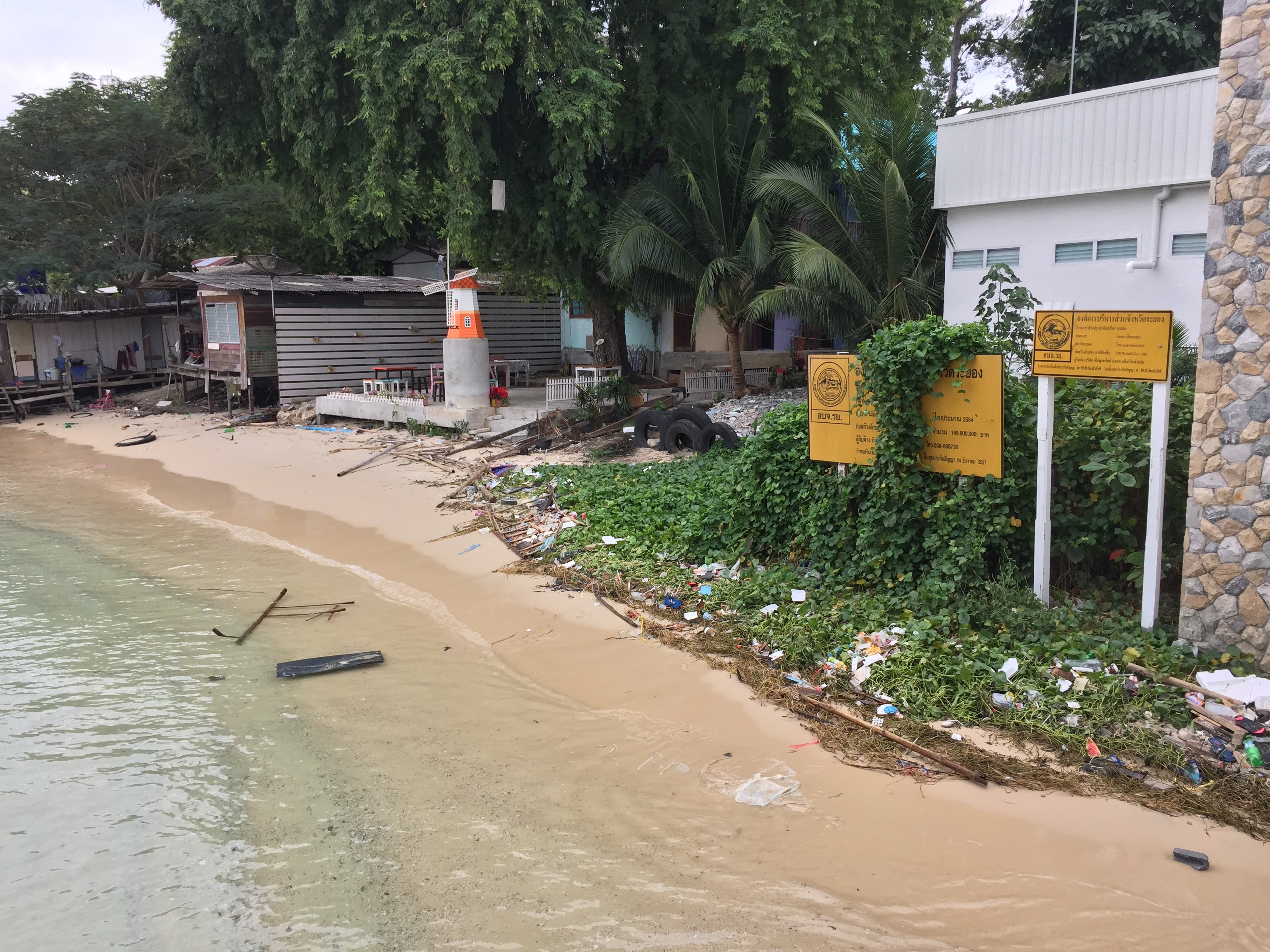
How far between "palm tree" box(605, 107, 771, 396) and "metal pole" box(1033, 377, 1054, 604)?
8.98 metres

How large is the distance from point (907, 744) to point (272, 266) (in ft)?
69.9

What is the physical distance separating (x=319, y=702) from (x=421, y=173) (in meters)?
11.8

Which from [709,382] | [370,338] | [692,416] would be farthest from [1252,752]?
[370,338]

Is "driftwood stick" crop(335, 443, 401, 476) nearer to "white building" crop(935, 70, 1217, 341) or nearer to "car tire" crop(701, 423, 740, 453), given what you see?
"car tire" crop(701, 423, 740, 453)

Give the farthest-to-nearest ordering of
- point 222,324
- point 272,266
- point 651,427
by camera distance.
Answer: point 272,266
point 222,324
point 651,427

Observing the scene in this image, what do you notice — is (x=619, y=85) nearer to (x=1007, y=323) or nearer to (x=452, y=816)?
(x=1007, y=323)

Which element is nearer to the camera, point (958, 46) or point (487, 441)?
point (487, 441)

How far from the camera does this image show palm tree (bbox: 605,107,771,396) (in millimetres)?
15516

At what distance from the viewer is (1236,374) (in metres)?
6.00

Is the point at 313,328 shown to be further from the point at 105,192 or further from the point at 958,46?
the point at 958,46

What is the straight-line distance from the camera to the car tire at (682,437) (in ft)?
44.9

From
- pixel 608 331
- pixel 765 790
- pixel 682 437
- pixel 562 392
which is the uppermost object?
pixel 608 331

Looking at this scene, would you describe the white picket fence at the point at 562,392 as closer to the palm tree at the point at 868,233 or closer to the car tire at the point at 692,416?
the car tire at the point at 692,416

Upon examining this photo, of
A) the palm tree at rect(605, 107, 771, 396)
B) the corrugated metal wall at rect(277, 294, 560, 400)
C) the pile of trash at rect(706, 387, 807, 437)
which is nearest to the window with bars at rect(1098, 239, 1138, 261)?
the pile of trash at rect(706, 387, 807, 437)
